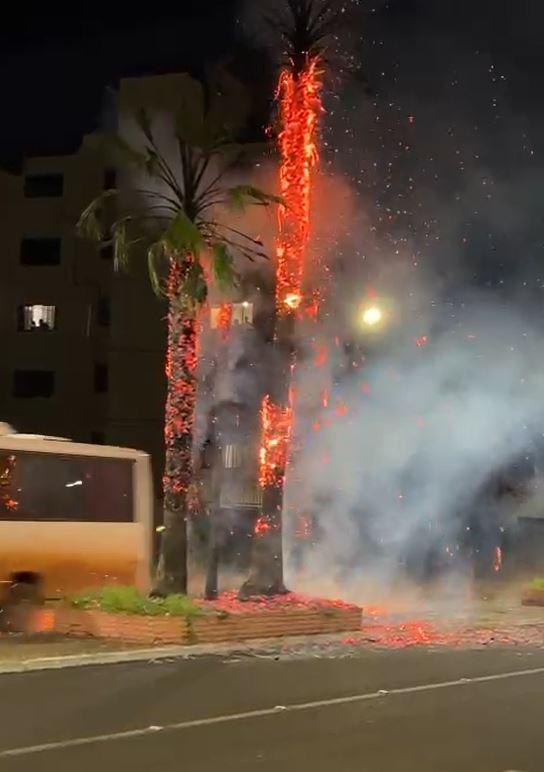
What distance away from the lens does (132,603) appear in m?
13.7

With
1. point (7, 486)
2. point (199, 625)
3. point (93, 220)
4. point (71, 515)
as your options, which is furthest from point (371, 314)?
point (199, 625)

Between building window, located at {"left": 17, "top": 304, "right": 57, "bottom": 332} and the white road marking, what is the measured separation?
26.7 meters

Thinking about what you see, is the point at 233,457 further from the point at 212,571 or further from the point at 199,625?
the point at 199,625

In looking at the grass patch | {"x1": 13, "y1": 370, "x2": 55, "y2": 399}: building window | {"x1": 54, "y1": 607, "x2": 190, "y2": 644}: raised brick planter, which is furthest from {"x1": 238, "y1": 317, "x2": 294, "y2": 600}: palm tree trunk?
{"x1": 13, "y1": 370, "x2": 55, "y2": 399}: building window

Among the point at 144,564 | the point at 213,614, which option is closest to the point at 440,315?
the point at 144,564

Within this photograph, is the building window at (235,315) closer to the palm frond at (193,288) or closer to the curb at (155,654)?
the palm frond at (193,288)

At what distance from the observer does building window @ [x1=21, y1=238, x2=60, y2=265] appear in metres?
36.5

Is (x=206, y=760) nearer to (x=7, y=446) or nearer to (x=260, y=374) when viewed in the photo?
(x=7, y=446)

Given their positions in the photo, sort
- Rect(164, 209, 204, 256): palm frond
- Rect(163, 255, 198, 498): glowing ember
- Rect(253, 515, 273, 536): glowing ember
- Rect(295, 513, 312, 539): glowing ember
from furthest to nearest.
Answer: Rect(295, 513, 312, 539): glowing ember, Rect(253, 515, 273, 536): glowing ember, Rect(163, 255, 198, 498): glowing ember, Rect(164, 209, 204, 256): palm frond

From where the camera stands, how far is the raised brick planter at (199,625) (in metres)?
13.4

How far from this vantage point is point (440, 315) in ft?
81.5

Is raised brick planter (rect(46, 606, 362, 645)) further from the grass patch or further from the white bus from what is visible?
the white bus

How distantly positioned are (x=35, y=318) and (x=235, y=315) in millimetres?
14698

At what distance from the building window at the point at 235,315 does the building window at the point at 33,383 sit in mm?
13432
